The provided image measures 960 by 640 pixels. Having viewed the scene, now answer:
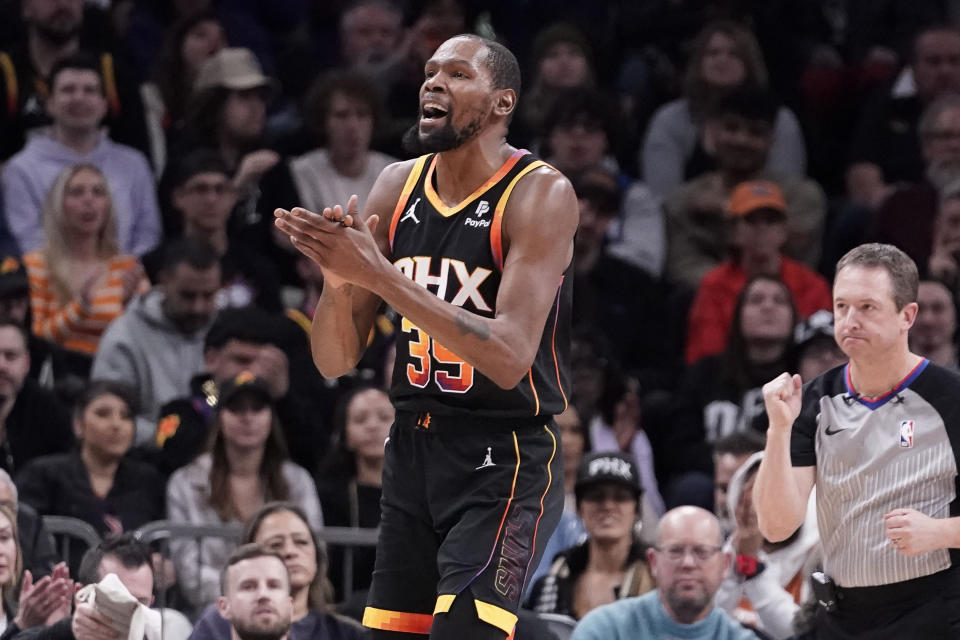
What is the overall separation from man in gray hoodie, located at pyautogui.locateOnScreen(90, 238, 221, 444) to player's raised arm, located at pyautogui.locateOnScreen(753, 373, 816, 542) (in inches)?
196

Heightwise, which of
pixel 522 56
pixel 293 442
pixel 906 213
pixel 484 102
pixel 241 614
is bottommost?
pixel 241 614

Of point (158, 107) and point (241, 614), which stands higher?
point (158, 107)

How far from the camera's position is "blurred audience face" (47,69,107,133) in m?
10.6

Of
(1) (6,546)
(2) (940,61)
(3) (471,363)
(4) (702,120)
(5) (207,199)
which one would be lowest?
(1) (6,546)

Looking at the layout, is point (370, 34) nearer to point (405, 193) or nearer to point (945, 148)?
point (945, 148)

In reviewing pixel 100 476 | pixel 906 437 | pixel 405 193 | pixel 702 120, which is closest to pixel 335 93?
pixel 702 120

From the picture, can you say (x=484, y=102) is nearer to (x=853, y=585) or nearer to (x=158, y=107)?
(x=853, y=585)

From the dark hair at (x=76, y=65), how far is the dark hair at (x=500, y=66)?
6299 mm

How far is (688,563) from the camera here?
7.26m

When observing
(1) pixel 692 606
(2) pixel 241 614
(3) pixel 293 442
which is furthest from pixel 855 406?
(3) pixel 293 442

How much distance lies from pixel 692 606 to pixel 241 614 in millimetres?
1874

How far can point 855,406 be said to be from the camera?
17.3ft

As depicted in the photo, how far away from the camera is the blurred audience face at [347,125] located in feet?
35.9

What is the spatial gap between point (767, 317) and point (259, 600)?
3.89 metres
